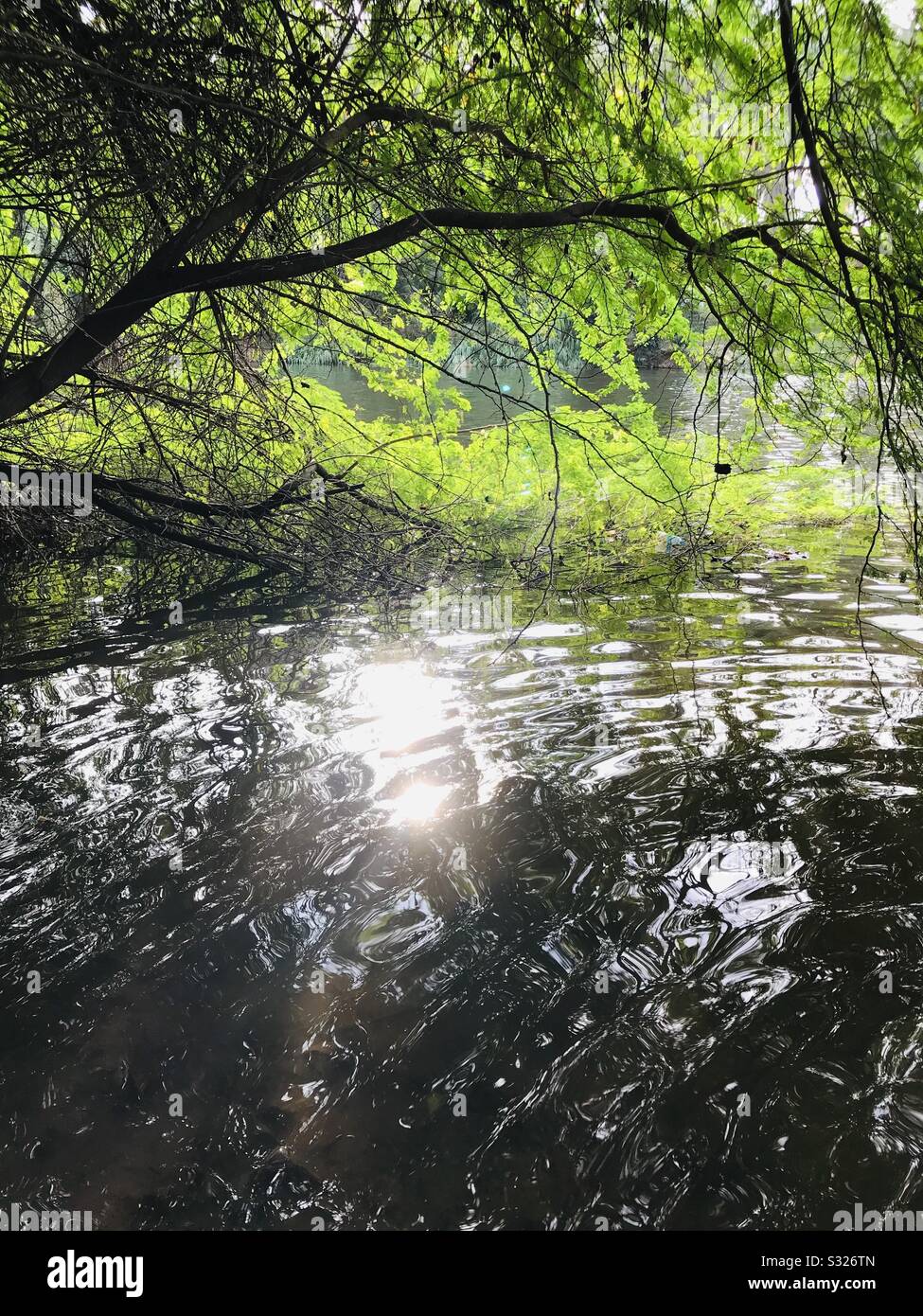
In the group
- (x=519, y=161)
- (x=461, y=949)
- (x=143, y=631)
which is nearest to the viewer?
(x=461, y=949)

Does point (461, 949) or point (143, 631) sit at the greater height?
point (143, 631)

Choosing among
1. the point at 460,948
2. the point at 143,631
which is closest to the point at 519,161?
the point at 460,948

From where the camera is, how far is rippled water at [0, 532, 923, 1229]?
7.01 feet

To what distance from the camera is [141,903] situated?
3105 millimetres

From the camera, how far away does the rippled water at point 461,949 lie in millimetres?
2137

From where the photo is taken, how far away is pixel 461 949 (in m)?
2.92

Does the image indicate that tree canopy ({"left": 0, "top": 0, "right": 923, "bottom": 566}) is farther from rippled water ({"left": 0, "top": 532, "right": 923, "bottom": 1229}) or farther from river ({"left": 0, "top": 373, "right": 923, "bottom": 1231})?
rippled water ({"left": 0, "top": 532, "right": 923, "bottom": 1229})

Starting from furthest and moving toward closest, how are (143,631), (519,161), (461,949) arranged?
(143,631) < (519,161) < (461,949)

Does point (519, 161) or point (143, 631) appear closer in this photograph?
point (519, 161)

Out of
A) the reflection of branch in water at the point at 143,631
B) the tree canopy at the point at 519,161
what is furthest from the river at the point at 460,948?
the tree canopy at the point at 519,161

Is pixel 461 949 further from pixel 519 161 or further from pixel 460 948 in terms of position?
pixel 519 161

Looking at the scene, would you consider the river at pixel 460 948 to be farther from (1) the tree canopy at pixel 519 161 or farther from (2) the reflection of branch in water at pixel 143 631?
(1) the tree canopy at pixel 519 161
